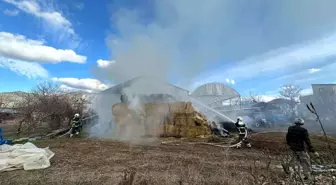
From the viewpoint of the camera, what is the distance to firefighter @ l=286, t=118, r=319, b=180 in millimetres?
6777

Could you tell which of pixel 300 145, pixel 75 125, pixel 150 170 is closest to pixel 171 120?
pixel 75 125

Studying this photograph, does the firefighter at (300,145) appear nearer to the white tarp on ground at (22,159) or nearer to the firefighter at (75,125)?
the white tarp on ground at (22,159)

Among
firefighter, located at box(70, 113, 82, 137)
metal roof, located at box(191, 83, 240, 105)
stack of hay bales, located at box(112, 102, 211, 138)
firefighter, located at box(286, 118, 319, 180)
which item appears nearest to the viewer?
firefighter, located at box(286, 118, 319, 180)

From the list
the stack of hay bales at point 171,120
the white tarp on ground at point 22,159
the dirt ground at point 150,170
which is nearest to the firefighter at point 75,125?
the stack of hay bales at point 171,120

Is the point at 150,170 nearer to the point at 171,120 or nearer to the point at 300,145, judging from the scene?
the point at 300,145

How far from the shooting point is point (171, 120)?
1708cm

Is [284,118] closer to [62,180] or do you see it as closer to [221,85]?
[221,85]

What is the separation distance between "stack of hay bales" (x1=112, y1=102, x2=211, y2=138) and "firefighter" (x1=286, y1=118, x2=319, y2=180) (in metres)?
9.26

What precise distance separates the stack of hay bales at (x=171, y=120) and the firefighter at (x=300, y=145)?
9.26m

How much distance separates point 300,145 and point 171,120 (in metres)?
10.7

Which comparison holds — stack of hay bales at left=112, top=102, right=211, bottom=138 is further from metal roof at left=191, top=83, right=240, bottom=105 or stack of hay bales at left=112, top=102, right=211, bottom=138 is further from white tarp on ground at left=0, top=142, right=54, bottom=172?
metal roof at left=191, top=83, right=240, bottom=105

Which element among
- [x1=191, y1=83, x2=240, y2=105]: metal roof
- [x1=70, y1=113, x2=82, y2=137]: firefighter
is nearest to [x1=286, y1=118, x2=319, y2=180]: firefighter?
[x1=70, y1=113, x2=82, y2=137]: firefighter

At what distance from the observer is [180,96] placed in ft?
81.7

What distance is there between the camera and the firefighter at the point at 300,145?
22.2 feet
